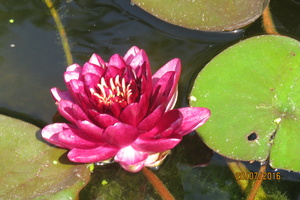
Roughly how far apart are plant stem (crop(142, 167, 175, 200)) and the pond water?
30 mm

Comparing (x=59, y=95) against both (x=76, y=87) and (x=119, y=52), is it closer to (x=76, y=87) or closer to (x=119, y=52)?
(x=76, y=87)

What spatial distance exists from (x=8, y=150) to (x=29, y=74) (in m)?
0.71

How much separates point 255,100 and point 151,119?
2.25ft

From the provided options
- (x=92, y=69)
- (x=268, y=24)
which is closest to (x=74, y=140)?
(x=92, y=69)

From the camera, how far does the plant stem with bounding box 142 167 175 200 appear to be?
6.72 ft

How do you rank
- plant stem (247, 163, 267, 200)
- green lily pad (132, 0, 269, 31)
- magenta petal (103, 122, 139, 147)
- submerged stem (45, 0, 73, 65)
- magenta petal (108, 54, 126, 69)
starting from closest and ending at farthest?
magenta petal (103, 122, 139, 147)
magenta petal (108, 54, 126, 69)
plant stem (247, 163, 267, 200)
green lily pad (132, 0, 269, 31)
submerged stem (45, 0, 73, 65)

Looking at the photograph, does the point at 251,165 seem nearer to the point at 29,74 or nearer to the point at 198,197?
the point at 198,197

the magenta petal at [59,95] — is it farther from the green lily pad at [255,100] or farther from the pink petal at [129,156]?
the green lily pad at [255,100]

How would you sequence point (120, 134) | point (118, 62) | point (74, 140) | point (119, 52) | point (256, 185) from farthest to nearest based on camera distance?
1. point (119, 52)
2. point (256, 185)
3. point (118, 62)
4. point (74, 140)
5. point (120, 134)

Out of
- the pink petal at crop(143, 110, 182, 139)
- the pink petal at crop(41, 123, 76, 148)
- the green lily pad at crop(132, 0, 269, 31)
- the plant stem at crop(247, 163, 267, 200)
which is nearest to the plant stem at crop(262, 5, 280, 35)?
the green lily pad at crop(132, 0, 269, 31)

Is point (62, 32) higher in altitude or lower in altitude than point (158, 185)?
higher
